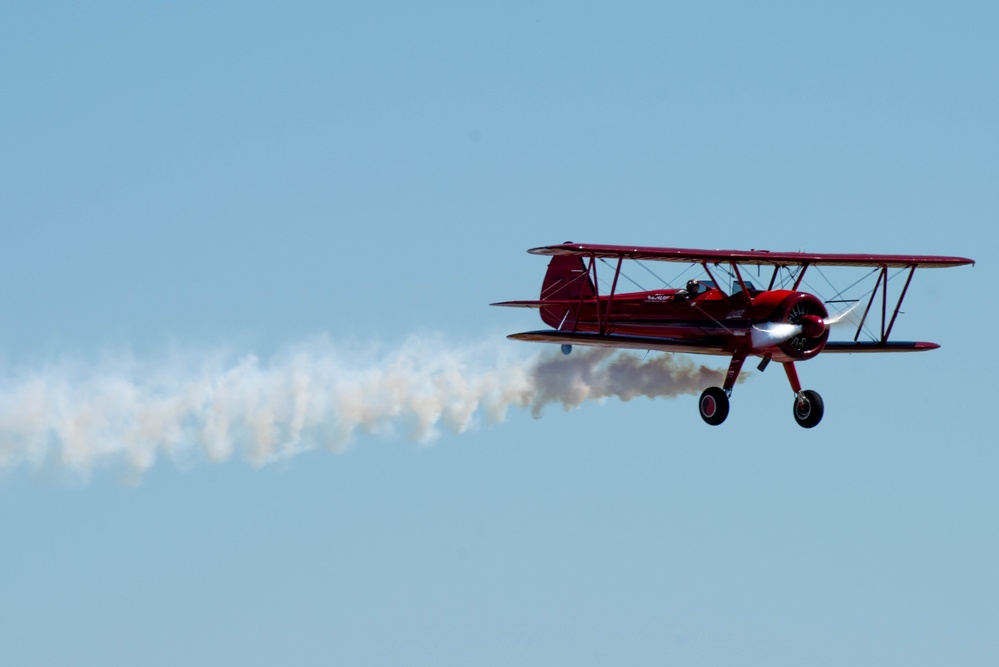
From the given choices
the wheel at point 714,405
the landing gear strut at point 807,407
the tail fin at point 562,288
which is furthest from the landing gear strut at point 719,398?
the tail fin at point 562,288

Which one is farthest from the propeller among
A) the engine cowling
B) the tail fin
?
the tail fin

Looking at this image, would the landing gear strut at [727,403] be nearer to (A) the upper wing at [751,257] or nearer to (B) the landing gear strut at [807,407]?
(B) the landing gear strut at [807,407]

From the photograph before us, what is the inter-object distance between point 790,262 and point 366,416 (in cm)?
942

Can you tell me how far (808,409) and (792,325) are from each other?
2.14 metres

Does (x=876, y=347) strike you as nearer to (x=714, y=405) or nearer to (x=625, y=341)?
(x=714, y=405)

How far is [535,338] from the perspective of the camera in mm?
39094

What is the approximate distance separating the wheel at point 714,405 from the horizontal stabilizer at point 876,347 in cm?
204

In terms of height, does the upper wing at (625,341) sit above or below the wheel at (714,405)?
above

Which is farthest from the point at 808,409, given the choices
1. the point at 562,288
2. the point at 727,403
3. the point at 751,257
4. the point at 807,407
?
the point at 562,288

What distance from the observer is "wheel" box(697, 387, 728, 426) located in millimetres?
40625

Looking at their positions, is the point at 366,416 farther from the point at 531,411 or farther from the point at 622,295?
the point at 622,295

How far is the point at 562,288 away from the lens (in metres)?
45.9

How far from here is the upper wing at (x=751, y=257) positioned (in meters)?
39.2

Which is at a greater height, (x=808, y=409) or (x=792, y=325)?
(x=792, y=325)
